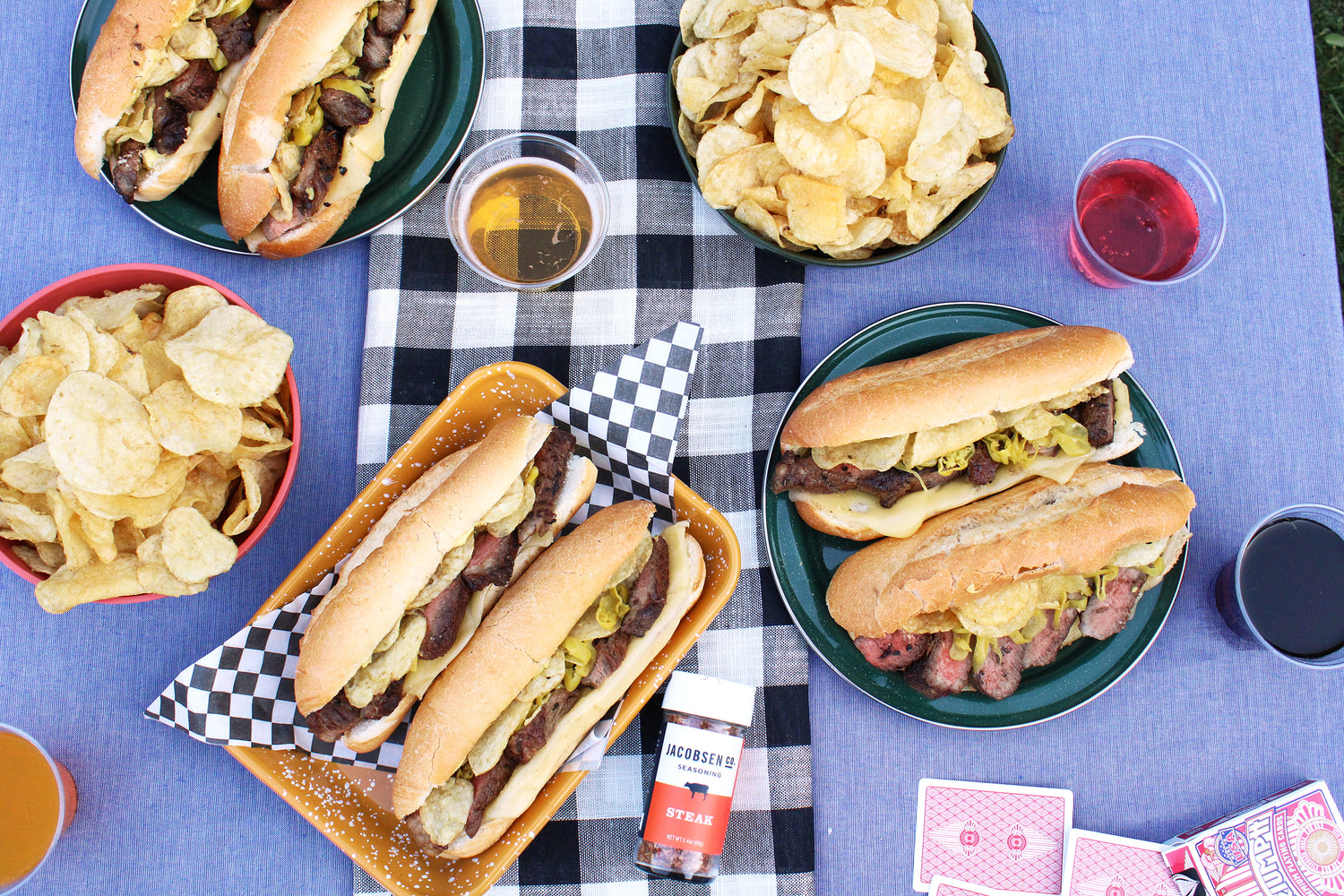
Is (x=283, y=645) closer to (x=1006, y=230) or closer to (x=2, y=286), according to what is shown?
(x=2, y=286)

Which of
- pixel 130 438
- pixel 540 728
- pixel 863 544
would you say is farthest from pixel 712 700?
pixel 130 438

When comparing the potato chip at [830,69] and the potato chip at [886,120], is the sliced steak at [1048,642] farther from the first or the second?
the potato chip at [830,69]

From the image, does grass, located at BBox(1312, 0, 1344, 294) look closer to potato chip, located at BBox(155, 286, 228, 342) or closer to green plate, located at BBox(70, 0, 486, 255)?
green plate, located at BBox(70, 0, 486, 255)

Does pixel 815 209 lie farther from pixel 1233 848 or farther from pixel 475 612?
pixel 1233 848

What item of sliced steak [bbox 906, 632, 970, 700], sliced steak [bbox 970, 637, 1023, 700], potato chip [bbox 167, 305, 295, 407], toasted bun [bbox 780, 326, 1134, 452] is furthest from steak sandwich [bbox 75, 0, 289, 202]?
sliced steak [bbox 970, 637, 1023, 700]

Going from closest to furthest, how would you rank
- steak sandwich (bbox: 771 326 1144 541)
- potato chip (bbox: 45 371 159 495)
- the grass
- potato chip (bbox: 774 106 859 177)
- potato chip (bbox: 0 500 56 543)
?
potato chip (bbox: 45 371 159 495)
potato chip (bbox: 0 500 56 543)
potato chip (bbox: 774 106 859 177)
steak sandwich (bbox: 771 326 1144 541)
the grass

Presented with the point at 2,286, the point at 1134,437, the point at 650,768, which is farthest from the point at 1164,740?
the point at 2,286
